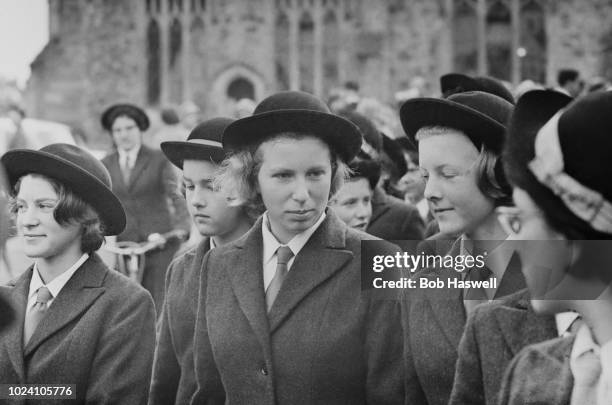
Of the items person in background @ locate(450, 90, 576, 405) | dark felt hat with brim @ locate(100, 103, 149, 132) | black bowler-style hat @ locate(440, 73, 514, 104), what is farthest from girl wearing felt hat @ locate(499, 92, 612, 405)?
dark felt hat with brim @ locate(100, 103, 149, 132)

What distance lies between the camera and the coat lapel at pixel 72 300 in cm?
370

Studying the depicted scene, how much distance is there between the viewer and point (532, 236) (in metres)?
2.30

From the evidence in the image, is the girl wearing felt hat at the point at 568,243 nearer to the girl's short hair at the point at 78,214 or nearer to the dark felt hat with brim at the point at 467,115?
the dark felt hat with brim at the point at 467,115

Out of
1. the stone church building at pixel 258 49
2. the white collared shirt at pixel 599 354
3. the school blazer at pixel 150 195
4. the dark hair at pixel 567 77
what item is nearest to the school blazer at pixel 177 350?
the white collared shirt at pixel 599 354

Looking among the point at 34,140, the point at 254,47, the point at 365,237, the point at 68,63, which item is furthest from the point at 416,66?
the point at 365,237

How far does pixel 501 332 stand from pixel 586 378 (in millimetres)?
437

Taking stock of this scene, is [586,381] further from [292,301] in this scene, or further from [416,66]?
[416,66]

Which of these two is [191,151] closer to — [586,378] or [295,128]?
[295,128]

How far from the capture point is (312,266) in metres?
3.59

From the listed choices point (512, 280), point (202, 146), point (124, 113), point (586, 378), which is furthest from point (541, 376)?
point (124, 113)

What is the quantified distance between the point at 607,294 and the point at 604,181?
0.31 metres

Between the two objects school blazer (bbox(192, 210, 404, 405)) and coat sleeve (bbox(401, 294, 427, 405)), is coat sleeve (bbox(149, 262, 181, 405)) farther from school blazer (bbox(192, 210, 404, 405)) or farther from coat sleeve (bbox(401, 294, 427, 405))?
coat sleeve (bbox(401, 294, 427, 405))

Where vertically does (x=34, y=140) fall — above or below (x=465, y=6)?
A: below

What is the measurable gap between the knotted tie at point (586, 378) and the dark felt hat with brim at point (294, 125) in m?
1.63
